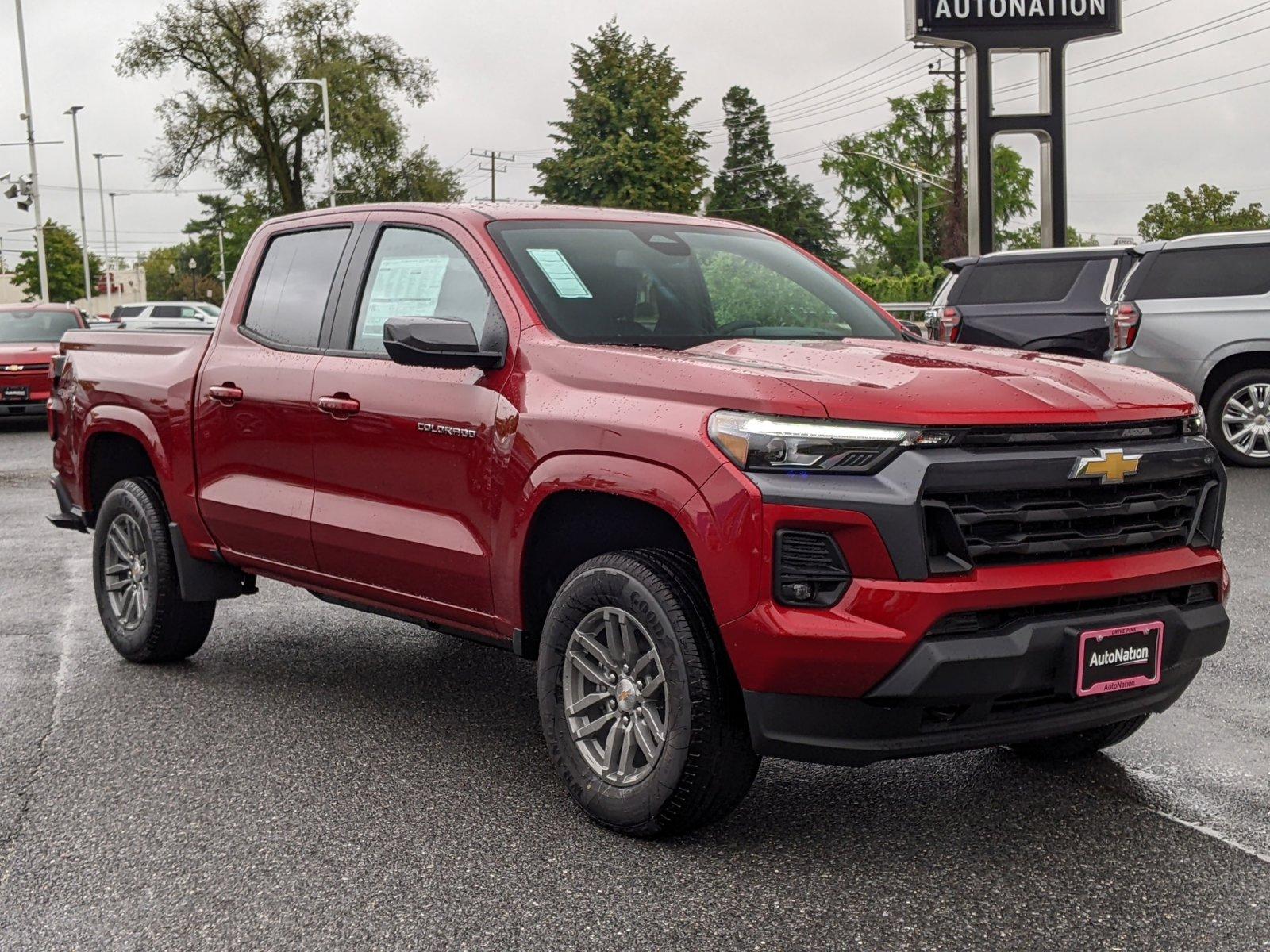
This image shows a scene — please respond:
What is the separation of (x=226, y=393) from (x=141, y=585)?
1.14 metres

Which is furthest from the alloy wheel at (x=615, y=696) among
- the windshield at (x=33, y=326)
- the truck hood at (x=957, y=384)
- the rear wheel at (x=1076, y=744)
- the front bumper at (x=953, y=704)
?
the windshield at (x=33, y=326)

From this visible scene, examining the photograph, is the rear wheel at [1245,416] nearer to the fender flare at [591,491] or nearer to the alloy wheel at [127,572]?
the alloy wheel at [127,572]

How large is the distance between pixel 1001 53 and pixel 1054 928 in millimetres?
23165

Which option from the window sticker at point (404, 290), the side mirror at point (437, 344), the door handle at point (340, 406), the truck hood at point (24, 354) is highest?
the window sticker at point (404, 290)

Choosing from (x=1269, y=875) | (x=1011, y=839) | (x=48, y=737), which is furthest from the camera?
(x=48, y=737)

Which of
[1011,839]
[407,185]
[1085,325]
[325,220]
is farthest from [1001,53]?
[407,185]

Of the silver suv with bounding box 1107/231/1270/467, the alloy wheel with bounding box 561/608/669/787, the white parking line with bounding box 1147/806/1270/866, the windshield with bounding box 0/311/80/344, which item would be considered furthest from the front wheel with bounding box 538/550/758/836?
the windshield with bounding box 0/311/80/344

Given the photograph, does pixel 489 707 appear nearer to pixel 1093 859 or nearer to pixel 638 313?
pixel 638 313

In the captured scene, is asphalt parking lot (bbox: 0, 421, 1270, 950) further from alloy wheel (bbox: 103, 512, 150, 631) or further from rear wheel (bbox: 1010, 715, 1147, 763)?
alloy wheel (bbox: 103, 512, 150, 631)

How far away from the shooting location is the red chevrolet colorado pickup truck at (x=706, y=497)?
3807 mm

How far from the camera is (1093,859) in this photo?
4.12m

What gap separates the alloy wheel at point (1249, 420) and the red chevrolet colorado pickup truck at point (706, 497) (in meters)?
8.61

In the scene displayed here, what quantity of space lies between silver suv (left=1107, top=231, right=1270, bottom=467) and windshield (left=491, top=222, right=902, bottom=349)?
8.41 meters

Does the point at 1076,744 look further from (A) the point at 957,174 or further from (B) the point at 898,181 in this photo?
(B) the point at 898,181
